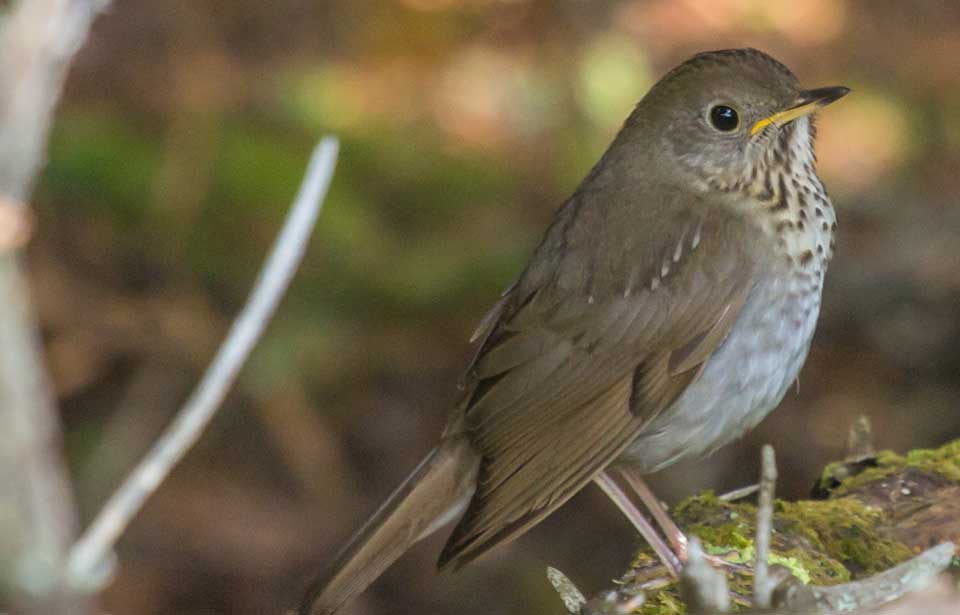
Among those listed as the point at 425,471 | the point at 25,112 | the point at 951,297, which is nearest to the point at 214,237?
the point at 425,471

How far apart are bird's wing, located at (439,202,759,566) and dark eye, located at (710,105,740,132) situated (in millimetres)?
225

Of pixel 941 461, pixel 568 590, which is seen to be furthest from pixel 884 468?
pixel 568 590

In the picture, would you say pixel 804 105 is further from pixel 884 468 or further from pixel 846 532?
pixel 846 532

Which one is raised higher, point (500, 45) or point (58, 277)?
point (500, 45)

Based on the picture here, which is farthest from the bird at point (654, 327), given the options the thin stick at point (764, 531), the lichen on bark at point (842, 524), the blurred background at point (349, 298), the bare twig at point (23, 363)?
the blurred background at point (349, 298)

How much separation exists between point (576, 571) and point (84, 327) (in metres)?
2.00

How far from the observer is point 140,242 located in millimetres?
5336

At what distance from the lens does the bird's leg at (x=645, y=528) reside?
302 centimetres

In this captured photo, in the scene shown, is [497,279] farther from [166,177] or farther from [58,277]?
[58,277]

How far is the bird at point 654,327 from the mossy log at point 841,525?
14 cm

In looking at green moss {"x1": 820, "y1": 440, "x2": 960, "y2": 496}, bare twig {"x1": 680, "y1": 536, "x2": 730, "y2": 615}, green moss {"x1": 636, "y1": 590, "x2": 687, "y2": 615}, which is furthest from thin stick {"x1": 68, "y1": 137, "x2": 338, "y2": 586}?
green moss {"x1": 820, "y1": 440, "x2": 960, "y2": 496}

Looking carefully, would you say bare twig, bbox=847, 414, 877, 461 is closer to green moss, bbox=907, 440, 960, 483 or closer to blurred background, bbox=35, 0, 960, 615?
green moss, bbox=907, 440, 960, 483

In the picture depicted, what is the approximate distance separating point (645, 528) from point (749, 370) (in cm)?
41

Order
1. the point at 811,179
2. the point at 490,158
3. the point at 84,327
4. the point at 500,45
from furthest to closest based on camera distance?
the point at 500,45, the point at 490,158, the point at 84,327, the point at 811,179
